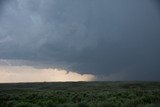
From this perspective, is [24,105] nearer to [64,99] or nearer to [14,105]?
[14,105]

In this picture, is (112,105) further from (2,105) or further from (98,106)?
(2,105)

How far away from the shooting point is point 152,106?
29812mm

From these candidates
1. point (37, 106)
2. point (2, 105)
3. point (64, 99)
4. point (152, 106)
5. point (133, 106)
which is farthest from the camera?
point (64, 99)

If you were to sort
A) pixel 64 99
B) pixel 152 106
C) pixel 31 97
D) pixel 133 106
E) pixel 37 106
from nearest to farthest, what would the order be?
pixel 152 106 → pixel 133 106 → pixel 37 106 → pixel 64 99 → pixel 31 97

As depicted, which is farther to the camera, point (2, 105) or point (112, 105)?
point (2, 105)

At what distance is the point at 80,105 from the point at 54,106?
8.16 ft

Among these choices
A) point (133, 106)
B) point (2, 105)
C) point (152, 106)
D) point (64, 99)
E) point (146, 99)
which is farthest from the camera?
point (64, 99)

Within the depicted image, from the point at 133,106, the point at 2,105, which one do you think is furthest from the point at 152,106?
the point at 2,105

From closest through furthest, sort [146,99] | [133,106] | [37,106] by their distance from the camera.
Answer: [133,106]
[37,106]
[146,99]

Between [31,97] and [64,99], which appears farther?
[31,97]

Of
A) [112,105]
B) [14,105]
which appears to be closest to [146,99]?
[112,105]

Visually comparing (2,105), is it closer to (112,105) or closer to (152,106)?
(112,105)

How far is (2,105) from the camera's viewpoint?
122ft

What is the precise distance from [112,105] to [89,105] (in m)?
2.07
